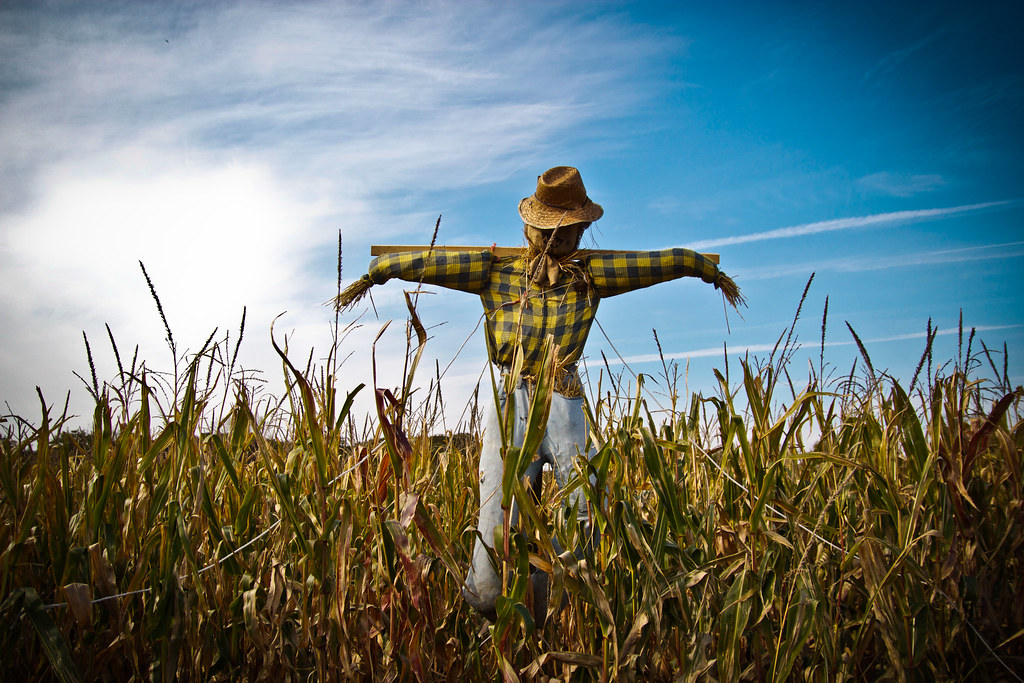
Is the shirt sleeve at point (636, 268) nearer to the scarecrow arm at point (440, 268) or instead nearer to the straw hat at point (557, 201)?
the straw hat at point (557, 201)

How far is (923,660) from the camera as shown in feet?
5.72

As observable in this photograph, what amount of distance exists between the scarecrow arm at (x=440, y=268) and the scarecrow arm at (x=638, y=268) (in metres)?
0.48

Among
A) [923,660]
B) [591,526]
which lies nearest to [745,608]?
[591,526]

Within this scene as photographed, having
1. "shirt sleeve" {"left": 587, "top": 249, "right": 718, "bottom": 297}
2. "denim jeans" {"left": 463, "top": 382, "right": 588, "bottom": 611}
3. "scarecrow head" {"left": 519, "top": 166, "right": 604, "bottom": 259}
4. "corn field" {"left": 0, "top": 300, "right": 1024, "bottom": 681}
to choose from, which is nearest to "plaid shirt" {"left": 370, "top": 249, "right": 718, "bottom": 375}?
"shirt sleeve" {"left": 587, "top": 249, "right": 718, "bottom": 297}

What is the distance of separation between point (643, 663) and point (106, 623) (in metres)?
1.43

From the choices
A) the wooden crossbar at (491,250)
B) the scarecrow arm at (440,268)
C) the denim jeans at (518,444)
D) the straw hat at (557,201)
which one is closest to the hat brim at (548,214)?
the straw hat at (557,201)

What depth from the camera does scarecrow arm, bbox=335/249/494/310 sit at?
2832 millimetres

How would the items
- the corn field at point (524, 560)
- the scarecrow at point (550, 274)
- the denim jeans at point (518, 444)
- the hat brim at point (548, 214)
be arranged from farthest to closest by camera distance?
the hat brim at point (548, 214), the scarecrow at point (550, 274), the denim jeans at point (518, 444), the corn field at point (524, 560)

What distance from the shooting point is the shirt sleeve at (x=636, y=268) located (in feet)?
9.34

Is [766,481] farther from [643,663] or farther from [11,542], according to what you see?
[11,542]

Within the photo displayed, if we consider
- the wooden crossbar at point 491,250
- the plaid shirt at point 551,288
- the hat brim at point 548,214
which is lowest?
the plaid shirt at point 551,288

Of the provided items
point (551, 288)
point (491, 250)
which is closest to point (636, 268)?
point (551, 288)

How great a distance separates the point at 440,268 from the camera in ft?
9.29

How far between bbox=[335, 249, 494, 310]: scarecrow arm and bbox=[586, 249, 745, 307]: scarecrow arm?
483 millimetres
